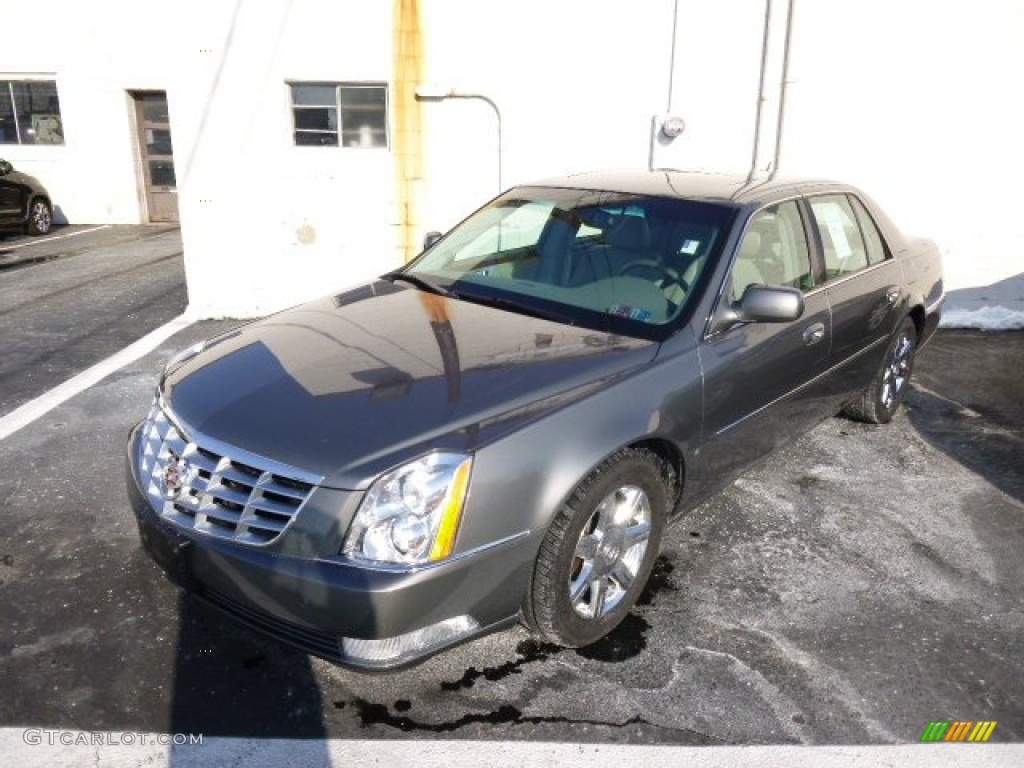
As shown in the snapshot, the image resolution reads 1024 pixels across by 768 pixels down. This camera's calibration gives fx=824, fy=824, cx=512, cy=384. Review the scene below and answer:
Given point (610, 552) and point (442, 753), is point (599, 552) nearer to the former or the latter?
point (610, 552)

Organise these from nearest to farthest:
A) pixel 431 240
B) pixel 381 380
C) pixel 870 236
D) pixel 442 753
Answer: pixel 442 753, pixel 381 380, pixel 431 240, pixel 870 236

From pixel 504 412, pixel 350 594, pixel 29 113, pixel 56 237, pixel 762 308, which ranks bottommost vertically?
pixel 56 237

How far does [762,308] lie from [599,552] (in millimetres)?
1174

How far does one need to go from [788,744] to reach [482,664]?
1.03m

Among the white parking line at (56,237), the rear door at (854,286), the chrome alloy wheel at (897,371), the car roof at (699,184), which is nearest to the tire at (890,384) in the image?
the chrome alloy wheel at (897,371)

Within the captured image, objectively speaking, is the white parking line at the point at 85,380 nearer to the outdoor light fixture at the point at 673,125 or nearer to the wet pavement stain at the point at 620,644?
the wet pavement stain at the point at 620,644

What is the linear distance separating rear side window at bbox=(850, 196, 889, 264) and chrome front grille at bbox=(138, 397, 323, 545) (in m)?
3.60

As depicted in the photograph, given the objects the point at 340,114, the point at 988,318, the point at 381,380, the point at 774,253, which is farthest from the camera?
the point at 988,318

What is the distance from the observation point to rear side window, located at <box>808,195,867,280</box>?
13.9 ft

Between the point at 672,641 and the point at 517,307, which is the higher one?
the point at 517,307

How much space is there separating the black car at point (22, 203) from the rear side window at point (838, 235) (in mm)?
13651

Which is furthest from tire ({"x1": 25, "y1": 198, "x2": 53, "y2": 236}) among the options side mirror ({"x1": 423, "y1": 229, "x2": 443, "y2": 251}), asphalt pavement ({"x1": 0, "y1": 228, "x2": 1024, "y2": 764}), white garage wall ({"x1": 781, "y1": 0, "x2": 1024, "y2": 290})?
white garage wall ({"x1": 781, "y1": 0, "x2": 1024, "y2": 290})

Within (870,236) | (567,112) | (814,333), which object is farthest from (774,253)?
(567,112)

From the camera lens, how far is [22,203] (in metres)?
13.9
